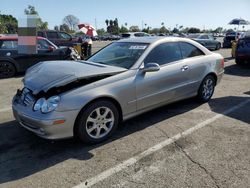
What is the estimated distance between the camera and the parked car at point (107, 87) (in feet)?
12.4

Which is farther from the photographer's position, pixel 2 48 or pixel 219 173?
pixel 2 48

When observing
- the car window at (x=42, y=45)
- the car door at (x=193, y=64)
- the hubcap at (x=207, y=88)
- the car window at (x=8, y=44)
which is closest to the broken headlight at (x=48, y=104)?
the car door at (x=193, y=64)

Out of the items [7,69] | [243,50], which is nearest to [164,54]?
[7,69]

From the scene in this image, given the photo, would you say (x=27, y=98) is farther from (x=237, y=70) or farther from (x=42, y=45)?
(x=237, y=70)

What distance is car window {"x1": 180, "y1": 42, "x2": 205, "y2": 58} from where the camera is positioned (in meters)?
5.63

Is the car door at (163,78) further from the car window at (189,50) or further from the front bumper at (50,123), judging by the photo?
the front bumper at (50,123)

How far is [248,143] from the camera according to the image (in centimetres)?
420

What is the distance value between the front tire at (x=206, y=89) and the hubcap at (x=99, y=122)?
2.56 metres

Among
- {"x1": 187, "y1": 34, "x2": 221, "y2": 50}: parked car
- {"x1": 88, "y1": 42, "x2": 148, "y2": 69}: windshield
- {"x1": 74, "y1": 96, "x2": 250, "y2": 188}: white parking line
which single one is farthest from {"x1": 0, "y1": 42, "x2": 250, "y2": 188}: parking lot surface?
{"x1": 187, "y1": 34, "x2": 221, "y2": 50}: parked car

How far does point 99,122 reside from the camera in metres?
4.16

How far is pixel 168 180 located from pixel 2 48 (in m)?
8.32

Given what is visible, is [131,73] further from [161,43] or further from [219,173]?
[219,173]

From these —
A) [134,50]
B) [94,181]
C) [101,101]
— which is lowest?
[94,181]

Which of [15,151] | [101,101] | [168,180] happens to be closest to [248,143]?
[168,180]
